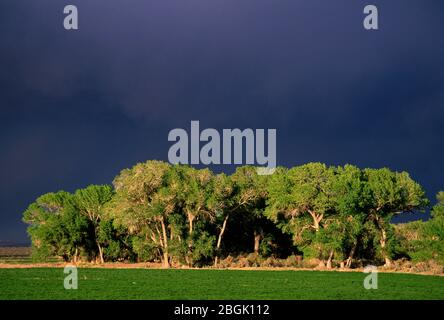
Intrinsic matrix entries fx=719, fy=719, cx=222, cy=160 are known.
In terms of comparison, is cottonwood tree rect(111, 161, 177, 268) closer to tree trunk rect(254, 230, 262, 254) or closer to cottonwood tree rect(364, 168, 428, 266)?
tree trunk rect(254, 230, 262, 254)

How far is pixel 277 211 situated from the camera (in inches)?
3172

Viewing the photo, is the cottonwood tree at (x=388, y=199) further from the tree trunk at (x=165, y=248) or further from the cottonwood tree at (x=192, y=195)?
the tree trunk at (x=165, y=248)

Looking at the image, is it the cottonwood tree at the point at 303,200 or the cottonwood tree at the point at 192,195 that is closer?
the cottonwood tree at the point at 303,200

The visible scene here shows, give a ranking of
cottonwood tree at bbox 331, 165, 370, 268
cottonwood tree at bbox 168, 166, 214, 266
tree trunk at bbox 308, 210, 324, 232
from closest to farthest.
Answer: cottonwood tree at bbox 331, 165, 370, 268 → tree trunk at bbox 308, 210, 324, 232 → cottonwood tree at bbox 168, 166, 214, 266

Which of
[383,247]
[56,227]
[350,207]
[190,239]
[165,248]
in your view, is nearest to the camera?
[350,207]

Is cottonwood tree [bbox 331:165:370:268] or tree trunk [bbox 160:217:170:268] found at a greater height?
cottonwood tree [bbox 331:165:370:268]

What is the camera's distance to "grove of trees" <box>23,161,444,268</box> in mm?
76250

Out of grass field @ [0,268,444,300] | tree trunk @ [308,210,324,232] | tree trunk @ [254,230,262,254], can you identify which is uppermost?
tree trunk @ [308,210,324,232]

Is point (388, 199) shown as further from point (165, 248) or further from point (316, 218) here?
point (165, 248)

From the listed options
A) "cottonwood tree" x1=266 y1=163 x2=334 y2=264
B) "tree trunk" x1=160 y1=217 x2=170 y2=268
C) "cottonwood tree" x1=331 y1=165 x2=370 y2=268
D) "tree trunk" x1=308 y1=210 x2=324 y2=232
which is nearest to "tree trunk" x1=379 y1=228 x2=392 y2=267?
"cottonwood tree" x1=331 y1=165 x2=370 y2=268

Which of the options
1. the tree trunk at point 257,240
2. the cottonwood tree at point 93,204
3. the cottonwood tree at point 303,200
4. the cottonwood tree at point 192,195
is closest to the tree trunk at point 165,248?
the cottonwood tree at point 192,195

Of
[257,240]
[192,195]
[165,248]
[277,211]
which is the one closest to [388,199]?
[277,211]

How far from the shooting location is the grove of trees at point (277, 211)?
250ft
